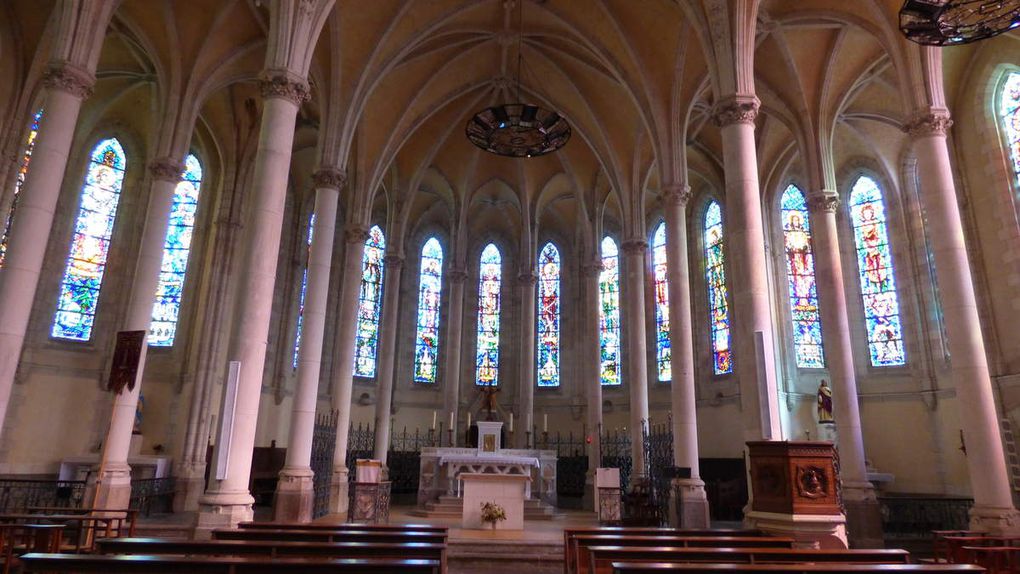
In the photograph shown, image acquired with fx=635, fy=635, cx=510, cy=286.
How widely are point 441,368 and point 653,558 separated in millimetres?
23266

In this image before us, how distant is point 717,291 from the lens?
25.4 m

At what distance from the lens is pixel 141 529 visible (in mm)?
12938

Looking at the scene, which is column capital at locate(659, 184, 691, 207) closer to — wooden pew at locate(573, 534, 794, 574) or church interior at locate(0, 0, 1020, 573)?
church interior at locate(0, 0, 1020, 573)

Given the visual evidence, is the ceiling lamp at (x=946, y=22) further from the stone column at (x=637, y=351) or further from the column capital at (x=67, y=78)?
the column capital at (x=67, y=78)

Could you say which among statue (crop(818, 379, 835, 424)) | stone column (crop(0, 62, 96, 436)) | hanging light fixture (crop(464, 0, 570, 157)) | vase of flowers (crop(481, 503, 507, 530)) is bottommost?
vase of flowers (crop(481, 503, 507, 530))

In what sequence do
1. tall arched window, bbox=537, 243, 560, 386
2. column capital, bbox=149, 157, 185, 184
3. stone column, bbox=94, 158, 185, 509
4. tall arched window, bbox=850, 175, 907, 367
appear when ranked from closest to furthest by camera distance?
stone column, bbox=94, 158, 185, 509 < column capital, bbox=149, 157, 185, 184 < tall arched window, bbox=850, 175, 907, 367 < tall arched window, bbox=537, 243, 560, 386

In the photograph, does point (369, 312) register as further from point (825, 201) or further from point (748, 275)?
point (748, 275)

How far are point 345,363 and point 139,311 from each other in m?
6.02

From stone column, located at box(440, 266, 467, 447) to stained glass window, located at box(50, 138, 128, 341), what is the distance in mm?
12156

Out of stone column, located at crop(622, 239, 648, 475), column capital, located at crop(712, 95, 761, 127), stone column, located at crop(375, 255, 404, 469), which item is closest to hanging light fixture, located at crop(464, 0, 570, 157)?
column capital, located at crop(712, 95, 761, 127)

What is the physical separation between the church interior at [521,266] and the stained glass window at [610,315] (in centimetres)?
19

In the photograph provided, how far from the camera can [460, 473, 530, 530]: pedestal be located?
14477 millimetres

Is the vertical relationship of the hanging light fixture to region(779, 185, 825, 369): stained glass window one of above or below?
above

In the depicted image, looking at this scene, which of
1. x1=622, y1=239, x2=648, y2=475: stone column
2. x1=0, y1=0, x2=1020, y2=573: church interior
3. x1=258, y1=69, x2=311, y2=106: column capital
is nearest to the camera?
x1=0, y1=0, x2=1020, y2=573: church interior
